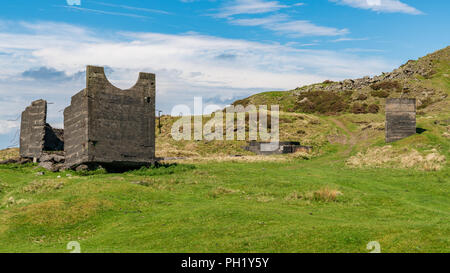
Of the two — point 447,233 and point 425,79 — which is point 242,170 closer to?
point 447,233

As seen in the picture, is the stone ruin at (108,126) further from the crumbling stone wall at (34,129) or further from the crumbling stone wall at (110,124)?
A: the crumbling stone wall at (34,129)

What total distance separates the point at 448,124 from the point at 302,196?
30.6 m

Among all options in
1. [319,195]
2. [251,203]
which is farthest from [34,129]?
[319,195]

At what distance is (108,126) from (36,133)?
35.2 feet

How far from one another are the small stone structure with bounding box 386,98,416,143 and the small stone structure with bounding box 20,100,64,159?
100ft

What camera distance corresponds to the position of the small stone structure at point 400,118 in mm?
50438

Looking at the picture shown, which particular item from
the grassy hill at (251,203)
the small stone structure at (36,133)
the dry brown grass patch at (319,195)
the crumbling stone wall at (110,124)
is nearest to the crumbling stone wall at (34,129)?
the small stone structure at (36,133)

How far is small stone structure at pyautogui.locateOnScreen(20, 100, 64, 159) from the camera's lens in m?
46.9

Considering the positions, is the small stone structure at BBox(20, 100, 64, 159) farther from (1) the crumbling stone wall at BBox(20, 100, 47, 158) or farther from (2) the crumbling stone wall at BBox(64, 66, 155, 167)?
(2) the crumbling stone wall at BBox(64, 66, 155, 167)

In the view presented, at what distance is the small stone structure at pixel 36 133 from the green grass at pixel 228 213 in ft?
23.5

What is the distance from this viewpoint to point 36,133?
47.2 metres

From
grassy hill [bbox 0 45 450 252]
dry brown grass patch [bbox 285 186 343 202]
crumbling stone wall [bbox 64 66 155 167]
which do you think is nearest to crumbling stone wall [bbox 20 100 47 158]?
grassy hill [bbox 0 45 450 252]

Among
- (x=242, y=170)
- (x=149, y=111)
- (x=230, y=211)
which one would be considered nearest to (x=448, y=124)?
(x=242, y=170)

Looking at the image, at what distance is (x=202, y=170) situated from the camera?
4062 cm
